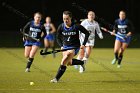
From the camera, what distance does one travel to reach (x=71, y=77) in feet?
54.1

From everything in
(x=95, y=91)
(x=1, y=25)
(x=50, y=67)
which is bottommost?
(x=1, y=25)

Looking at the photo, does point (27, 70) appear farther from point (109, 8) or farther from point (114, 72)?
point (109, 8)

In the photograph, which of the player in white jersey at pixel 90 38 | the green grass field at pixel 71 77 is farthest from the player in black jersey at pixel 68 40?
the player in white jersey at pixel 90 38

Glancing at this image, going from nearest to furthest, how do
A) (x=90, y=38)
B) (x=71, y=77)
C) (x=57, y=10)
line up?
(x=71, y=77) → (x=90, y=38) → (x=57, y=10)

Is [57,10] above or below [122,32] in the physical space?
below

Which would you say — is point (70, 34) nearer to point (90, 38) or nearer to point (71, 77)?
point (71, 77)

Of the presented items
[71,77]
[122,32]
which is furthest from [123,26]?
[71,77]

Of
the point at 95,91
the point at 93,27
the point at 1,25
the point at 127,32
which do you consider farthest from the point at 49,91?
the point at 1,25

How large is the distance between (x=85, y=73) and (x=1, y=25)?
70.6 feet

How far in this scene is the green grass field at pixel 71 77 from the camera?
13688 mm

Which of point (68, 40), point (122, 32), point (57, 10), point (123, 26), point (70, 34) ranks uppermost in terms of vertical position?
point (70, 34)

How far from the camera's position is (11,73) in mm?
17625

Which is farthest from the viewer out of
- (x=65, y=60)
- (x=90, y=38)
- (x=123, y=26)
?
Answer: (x=123, y=26)

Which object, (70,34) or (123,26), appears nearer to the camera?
(70,34)
